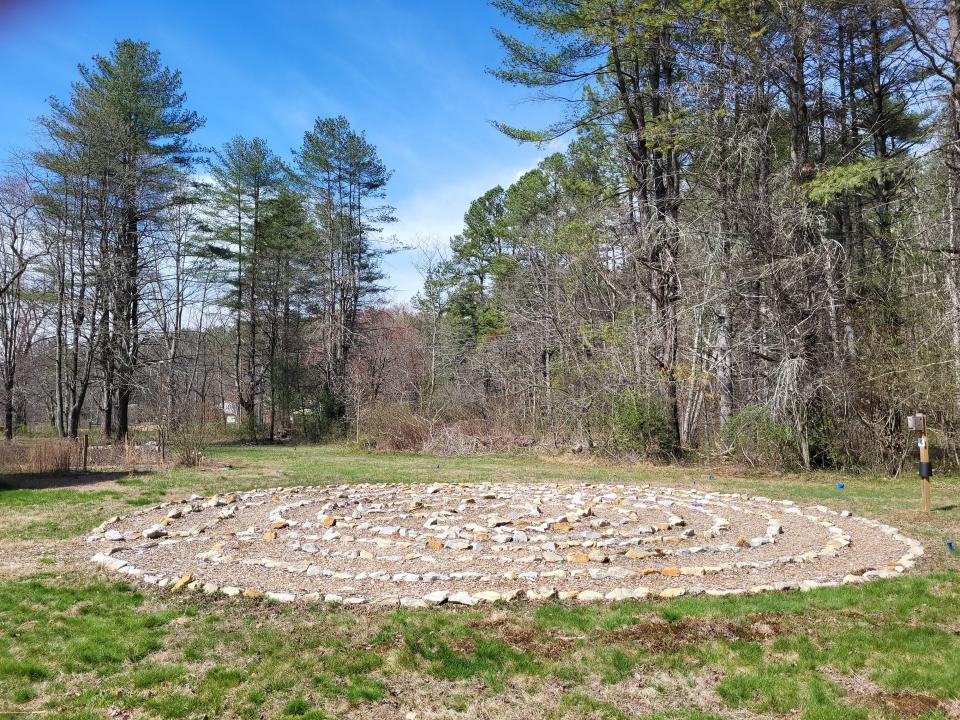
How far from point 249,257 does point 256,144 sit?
199 inches

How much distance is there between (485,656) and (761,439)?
9707 millimetres

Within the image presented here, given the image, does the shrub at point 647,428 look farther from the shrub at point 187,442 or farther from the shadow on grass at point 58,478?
the shadow on grass at point 58,478

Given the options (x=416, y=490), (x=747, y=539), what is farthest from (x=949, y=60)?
(x=416, y=490)

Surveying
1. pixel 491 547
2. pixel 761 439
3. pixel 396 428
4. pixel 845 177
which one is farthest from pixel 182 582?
pixel 396 428

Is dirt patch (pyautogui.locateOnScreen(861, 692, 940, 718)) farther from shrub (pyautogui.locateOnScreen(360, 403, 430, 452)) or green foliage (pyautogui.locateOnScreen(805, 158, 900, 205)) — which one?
shrub (pyautogui.locateOnScreen(360, 403, 430, 452))

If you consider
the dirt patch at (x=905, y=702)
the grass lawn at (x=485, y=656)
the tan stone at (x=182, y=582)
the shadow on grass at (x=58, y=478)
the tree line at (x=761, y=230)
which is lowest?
the dirt patch at (x=905, y=702)

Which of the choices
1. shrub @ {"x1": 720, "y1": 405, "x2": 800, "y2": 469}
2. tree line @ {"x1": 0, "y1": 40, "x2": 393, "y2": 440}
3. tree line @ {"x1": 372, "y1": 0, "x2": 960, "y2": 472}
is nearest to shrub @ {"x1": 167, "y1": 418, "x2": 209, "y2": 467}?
tree line @ {"x1": 0, "y1": 40, "x2": 393, "y2": 440}

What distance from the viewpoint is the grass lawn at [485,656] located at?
3121 millimetres

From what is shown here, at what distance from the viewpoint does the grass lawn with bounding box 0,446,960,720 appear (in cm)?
312

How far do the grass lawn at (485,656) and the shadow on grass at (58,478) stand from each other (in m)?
5.98

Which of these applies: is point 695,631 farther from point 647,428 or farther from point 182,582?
point 647,428

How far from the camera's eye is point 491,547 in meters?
6.07

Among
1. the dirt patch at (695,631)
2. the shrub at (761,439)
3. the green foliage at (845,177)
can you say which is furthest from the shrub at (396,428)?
the dirt patch at (695,631)

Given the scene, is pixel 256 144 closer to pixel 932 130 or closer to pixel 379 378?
pixel 379 378
